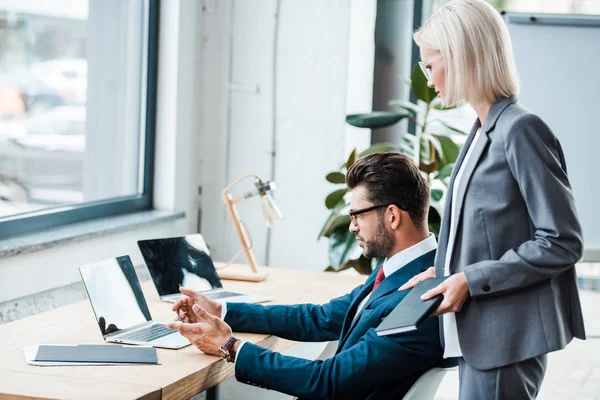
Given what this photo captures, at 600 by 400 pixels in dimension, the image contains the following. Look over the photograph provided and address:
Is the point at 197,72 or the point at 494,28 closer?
the point at 494,28

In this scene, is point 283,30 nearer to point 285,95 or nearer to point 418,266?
point 285,95

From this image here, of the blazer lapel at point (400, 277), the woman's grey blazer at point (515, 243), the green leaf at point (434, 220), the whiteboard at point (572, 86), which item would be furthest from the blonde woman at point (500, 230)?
the whiteboard at point (572, 86)

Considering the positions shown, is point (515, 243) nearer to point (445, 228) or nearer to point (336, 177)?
point (445, 228)

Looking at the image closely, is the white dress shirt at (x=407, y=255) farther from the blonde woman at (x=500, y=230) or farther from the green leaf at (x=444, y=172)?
the green leaf at (x=444, y=172)

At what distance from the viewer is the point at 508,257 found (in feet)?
5.30

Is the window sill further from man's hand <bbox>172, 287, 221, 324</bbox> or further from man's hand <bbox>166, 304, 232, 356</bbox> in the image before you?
man's hand <bbox>166, 304, 232, 356</bbox>

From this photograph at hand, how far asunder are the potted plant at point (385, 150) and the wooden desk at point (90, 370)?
2.55ft

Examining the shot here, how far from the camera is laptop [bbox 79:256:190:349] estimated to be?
2.13m

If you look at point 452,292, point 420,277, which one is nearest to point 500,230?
point 452,292

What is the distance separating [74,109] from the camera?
11.9 ft

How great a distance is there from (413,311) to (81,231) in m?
1.91

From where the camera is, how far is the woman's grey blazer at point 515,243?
1.59 meters

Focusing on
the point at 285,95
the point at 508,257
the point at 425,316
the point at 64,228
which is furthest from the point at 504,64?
the point at 285,95

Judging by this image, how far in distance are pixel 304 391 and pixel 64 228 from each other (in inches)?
68.2
